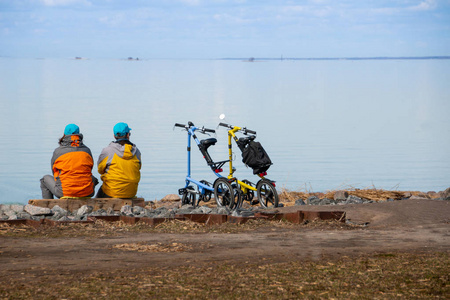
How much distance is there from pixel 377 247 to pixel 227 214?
3.43 metres

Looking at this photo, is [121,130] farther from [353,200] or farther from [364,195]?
[364,195]

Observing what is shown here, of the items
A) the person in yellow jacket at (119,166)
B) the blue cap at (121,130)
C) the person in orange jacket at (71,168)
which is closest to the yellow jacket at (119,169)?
the person in yellow jacket at (119,166)

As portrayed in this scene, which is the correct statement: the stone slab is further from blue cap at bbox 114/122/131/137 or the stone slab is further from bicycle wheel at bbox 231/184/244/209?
bicycle wheel at bbox 231/184/244/209

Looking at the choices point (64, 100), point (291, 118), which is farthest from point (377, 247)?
point (64, 100)

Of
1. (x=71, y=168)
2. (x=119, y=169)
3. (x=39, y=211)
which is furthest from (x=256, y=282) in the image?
Result: (x=119, y=169)

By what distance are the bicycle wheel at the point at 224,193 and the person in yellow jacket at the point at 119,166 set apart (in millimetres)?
1333

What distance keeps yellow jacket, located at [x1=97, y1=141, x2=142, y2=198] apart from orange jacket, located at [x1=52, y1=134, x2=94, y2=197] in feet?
0.97

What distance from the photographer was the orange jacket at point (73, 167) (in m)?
12.7

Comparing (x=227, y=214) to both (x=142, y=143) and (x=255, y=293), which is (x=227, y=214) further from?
(x=142, y=143)

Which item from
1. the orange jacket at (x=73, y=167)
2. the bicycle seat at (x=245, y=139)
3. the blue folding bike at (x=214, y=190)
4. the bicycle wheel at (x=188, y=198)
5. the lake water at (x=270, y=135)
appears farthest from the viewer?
the lake water at (x=270, y=135)

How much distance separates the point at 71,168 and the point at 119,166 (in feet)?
2.58

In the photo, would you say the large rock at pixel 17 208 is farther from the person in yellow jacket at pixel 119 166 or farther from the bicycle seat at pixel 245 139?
the bicycle seat at pixel 245 139

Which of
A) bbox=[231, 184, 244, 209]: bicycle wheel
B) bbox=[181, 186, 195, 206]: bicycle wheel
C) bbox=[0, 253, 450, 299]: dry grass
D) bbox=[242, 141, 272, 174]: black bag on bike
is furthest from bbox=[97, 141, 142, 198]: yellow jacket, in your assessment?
bbox=[0, 253, 450, 299]: dry grass

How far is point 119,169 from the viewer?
13.1 meters
